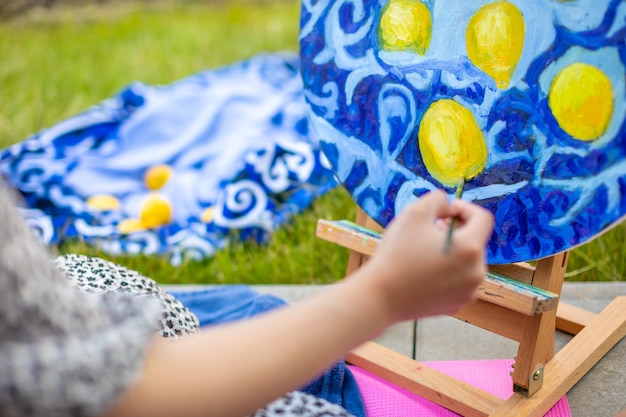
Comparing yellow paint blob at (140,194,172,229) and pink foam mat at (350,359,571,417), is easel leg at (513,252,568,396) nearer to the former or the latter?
pink foam mat at (350,359,571,417)

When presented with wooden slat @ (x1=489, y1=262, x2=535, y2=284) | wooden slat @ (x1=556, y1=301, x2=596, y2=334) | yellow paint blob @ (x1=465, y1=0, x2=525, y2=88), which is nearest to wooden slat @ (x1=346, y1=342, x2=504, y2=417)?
wooden slat @ (x1=489, y1=262, x2=535, y2=284)

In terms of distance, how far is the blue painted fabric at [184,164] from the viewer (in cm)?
210

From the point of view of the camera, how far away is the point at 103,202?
2.27 m

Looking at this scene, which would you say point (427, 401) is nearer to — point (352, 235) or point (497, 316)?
point (497, 316)

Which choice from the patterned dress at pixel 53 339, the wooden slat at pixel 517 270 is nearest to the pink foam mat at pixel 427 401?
the wooden slat at pixel 517 270

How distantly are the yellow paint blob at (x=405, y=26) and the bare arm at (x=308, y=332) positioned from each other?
1.78 feet

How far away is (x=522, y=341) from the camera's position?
122 centimetres

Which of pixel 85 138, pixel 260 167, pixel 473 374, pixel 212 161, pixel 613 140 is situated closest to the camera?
pixel 613 140

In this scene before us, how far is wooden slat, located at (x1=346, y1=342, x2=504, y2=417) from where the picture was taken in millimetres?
1273

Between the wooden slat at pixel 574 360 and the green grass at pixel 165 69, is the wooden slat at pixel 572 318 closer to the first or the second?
the wooden slat at pixel 574 360

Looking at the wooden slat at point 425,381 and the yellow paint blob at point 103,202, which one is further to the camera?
the yellow paint blob at point 103,202

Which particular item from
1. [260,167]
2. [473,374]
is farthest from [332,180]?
[473,374]

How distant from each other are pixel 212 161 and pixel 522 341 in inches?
56.6

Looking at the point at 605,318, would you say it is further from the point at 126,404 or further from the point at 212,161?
the point at 212,161
